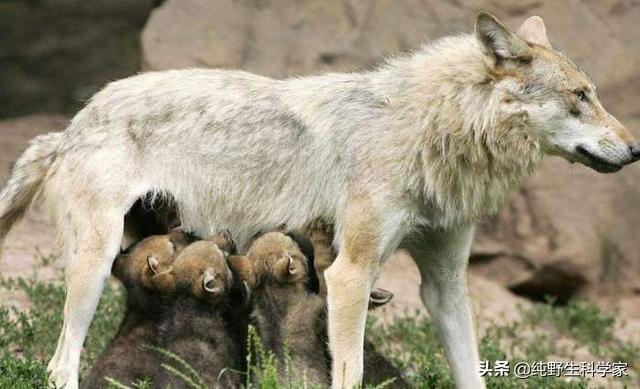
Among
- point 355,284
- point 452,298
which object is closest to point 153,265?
point 355,284

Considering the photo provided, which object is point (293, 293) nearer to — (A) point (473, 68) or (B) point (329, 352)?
(B) point (329, 352)

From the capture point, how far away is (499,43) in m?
7.00

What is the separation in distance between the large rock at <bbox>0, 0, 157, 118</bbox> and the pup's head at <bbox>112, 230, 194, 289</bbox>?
544 centimetres

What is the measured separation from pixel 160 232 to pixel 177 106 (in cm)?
79

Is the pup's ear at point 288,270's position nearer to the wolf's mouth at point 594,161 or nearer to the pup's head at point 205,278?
the pup's head at point 205,278

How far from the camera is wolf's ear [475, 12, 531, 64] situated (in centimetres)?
697

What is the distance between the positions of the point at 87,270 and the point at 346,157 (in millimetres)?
1586

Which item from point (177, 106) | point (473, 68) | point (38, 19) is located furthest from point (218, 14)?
point (473, 68)

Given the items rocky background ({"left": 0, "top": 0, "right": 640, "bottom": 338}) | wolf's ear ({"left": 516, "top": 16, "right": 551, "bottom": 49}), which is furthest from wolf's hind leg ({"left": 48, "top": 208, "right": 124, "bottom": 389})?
rocky background ({"left": 0, "top": 0, "right": 640, "bottom": 338})

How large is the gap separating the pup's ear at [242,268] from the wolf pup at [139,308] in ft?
1.11

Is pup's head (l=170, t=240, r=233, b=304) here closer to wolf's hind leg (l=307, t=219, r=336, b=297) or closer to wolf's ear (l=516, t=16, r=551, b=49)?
wolf's hind leg (l=307, t=219, r=336, b=297)

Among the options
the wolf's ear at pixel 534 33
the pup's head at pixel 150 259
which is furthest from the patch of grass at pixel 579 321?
the pup's head at pixel 150 259

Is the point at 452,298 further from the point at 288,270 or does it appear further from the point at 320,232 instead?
the point at 288,270

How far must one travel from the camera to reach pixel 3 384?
279 inches
